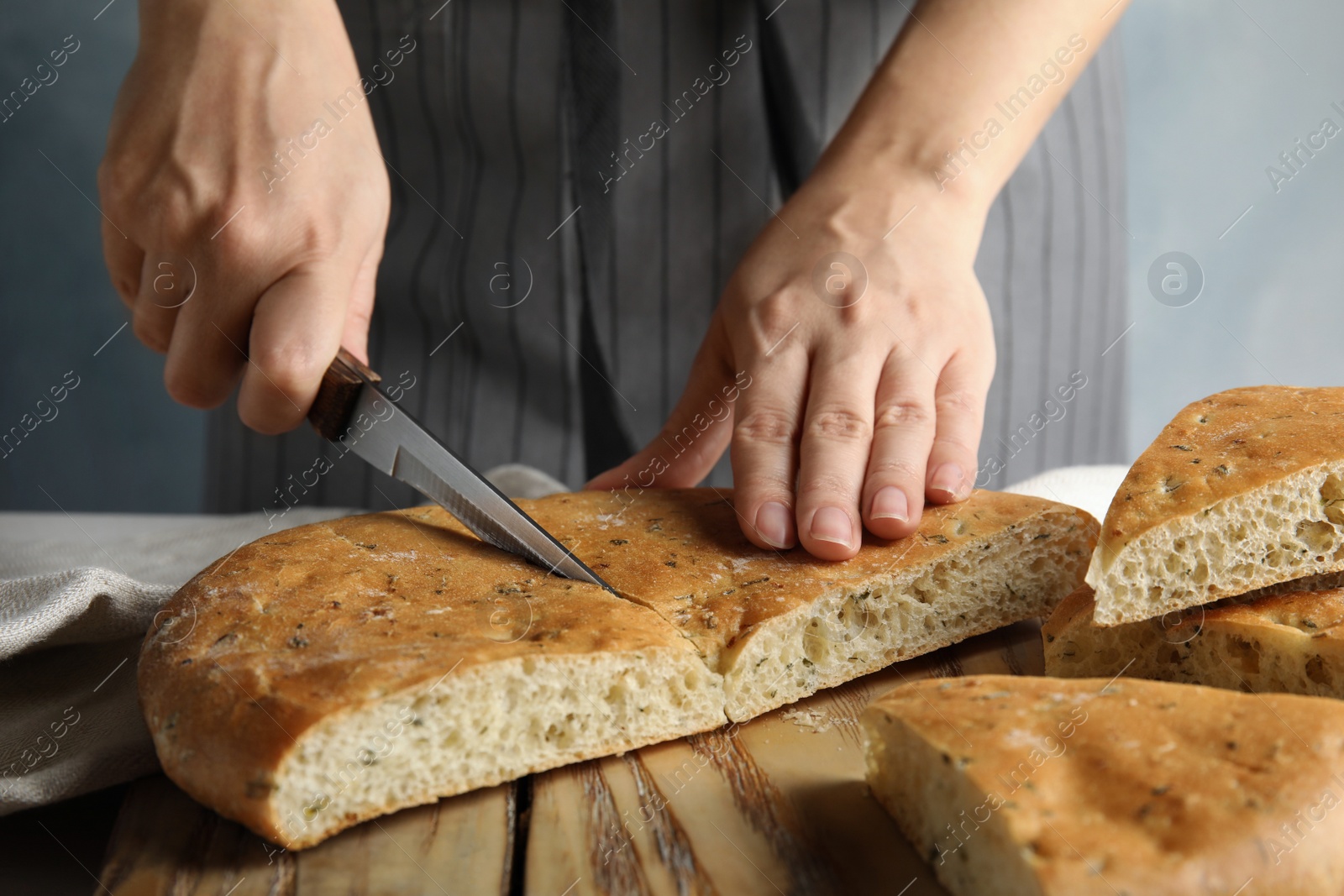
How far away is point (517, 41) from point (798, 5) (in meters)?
0.82

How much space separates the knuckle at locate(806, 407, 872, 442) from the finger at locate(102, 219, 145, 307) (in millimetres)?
1520

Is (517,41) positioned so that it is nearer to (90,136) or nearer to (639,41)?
(639,41)

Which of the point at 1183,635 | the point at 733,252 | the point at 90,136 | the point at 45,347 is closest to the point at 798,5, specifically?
the point at 733,252

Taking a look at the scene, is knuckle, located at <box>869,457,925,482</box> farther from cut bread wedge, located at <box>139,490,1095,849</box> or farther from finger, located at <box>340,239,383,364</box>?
finger, located at <box>340,239,383,364</box>

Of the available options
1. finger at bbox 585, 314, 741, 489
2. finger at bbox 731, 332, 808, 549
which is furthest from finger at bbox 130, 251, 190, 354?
finger at bbox 731, 332, 808, 549

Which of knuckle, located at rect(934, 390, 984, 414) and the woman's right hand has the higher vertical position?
the woman's right hand

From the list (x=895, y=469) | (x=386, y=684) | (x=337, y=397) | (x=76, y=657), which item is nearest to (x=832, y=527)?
(x=895, y=469)

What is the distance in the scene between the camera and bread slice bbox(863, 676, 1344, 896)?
42.7 inches

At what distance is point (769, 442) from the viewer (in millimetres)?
2049

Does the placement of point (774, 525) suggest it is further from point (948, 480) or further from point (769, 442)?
point (948, 480)

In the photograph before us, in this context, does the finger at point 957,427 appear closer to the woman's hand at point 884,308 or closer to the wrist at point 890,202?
the woman's hand at point 884,308

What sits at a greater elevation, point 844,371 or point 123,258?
point 123,258

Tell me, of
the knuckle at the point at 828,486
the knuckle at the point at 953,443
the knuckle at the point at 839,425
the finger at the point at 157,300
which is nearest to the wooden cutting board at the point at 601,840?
the knuckle at the point at 828,486

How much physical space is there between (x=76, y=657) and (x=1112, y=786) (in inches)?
70.0
